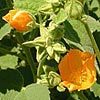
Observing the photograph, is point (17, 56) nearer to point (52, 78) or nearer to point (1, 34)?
point (1, 34)

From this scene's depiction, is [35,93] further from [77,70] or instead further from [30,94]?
[77,70]

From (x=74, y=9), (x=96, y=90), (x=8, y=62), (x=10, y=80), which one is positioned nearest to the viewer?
(x=74, y=9)

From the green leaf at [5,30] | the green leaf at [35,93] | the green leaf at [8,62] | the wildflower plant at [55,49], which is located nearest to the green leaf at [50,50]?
the wildflower plant at [55,49]

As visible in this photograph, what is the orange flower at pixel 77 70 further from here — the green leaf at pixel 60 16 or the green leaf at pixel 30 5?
the green leaf at pixel 30 5

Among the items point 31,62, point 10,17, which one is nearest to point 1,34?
point 31,62

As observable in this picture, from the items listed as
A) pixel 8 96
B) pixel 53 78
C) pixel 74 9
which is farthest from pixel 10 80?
pixel 74 9

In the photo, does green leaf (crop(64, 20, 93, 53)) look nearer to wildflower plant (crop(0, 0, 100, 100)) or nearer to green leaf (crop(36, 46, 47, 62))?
wildflower plant (crop(0, 0, 100, 100))

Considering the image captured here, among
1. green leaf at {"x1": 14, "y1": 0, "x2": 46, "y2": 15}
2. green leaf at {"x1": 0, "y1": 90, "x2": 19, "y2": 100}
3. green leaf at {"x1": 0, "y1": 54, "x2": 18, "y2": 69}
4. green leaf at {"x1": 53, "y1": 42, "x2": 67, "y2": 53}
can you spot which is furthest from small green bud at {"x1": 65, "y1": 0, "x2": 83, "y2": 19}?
green leaf at {"x1": 0, "y1": 54, "x2": 18, "y2": 69}
